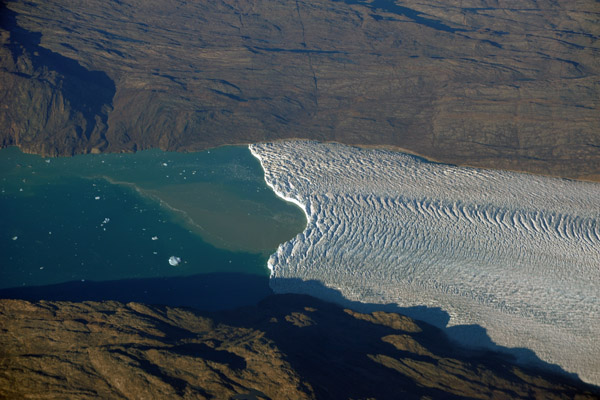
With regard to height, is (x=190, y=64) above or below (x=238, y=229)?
above

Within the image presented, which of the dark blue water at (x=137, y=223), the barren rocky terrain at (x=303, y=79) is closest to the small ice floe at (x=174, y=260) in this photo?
the dark blue water at (x=137, y=223)

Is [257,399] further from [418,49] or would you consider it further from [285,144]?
[418,49]

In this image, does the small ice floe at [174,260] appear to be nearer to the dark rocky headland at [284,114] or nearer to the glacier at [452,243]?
the glacier at [452,243]

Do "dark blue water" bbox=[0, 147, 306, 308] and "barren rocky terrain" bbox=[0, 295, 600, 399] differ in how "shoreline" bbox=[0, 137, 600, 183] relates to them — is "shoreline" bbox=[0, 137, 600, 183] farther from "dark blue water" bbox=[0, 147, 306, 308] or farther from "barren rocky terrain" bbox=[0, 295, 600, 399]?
"barren rocky terrain" bbox=[0, 295, 600, 399]

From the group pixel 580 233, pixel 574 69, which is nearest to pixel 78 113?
pixel 580 233

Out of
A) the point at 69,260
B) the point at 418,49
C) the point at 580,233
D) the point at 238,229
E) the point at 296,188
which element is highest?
the point at 418,49

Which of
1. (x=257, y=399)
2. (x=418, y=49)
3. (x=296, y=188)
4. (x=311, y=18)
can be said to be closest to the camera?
(x=257, y=399)
